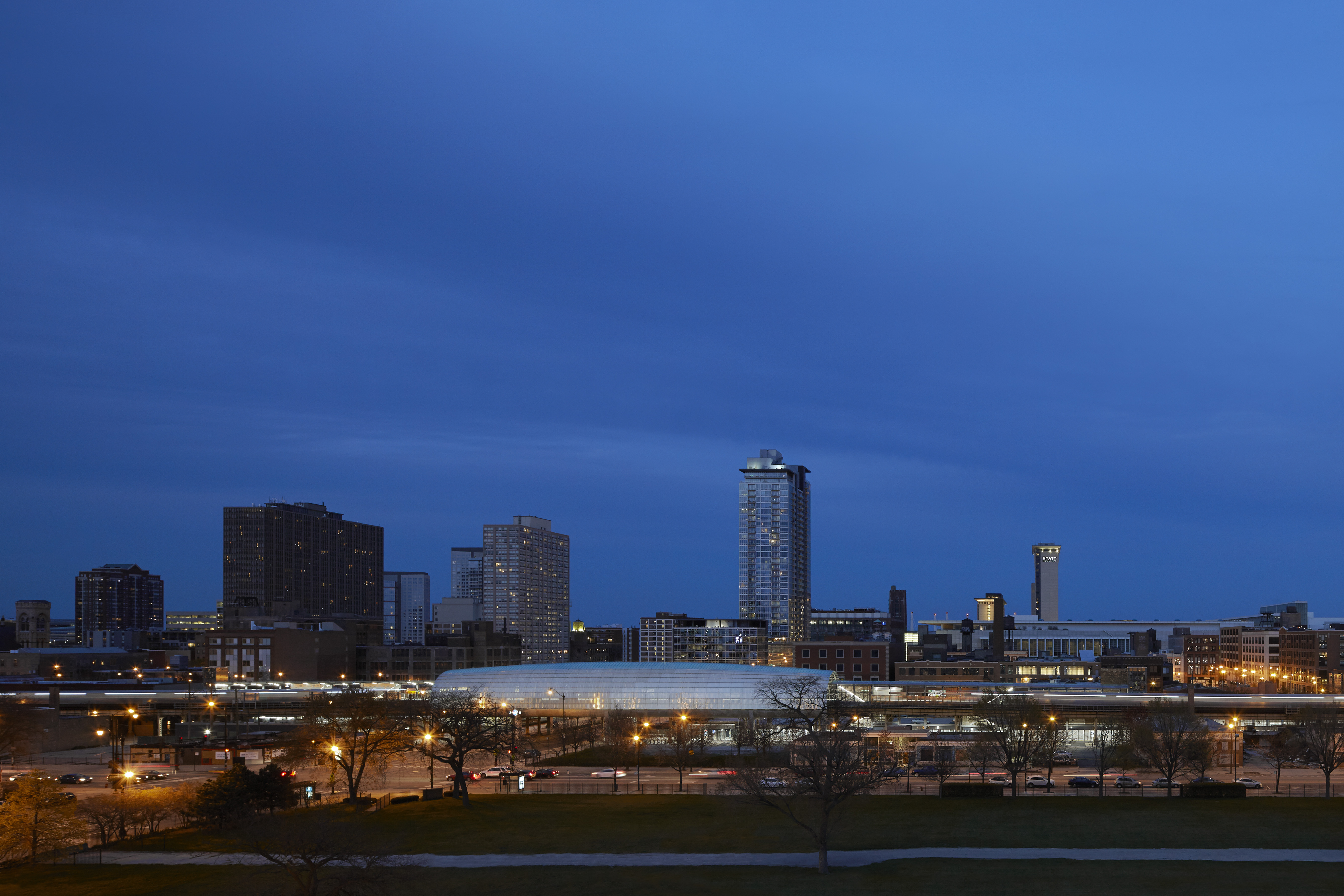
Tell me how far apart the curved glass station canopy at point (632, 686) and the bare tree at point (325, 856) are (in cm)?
9172

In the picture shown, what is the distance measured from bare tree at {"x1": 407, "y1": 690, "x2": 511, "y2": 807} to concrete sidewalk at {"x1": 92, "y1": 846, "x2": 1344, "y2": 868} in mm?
16665

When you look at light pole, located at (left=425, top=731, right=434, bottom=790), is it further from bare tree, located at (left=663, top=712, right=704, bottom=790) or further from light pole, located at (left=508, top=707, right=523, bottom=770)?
bare tree, located at (left=663, top=712, right=704, bottom=790)

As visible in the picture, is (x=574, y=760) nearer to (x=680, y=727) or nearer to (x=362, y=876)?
(x=680, y=727)

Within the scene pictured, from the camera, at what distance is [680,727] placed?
9562 cm

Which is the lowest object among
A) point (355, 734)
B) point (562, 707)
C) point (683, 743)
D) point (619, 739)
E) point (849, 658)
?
point (562, 707)

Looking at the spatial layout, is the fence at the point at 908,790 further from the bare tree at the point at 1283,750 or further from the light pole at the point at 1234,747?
the light pole at the point at 1234,747

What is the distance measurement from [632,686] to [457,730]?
7257 centimetres

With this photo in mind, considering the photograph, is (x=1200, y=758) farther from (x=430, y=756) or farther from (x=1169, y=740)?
(x=430, y=756)

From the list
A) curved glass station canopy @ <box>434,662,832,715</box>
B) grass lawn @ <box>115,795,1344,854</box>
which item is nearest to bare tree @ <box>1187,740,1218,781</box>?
grass lawn @ <box>115,795,1344,854</box>

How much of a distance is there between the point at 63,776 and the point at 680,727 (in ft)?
153

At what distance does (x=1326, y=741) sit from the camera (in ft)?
255

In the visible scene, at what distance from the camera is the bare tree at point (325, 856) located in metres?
43.3

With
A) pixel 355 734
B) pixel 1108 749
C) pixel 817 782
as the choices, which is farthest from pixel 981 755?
pixel 355 734

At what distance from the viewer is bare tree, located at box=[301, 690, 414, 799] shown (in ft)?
245
